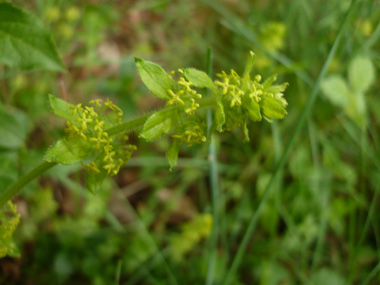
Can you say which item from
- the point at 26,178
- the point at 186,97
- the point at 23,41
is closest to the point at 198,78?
the point at 186,97

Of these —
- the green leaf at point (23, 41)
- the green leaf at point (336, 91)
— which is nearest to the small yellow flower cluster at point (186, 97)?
the green leaf at point (23, 41)

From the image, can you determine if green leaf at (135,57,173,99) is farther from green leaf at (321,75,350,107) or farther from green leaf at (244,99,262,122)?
green leaf at (321,75,350,107)

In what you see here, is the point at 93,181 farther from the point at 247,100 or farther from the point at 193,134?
the point at 247,100

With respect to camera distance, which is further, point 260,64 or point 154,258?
point 260,64

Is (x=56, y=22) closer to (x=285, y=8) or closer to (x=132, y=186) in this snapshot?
(x=132, y=186)

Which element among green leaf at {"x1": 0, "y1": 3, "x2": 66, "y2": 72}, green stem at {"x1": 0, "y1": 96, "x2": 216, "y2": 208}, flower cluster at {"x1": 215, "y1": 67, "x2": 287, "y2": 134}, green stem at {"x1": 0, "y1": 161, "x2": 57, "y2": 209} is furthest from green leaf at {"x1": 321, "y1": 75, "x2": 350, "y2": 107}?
green stem at {"x1": 0, "y1": 161, "x2": 57, "y2": 209}

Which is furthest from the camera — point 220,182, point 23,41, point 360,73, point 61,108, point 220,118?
point 220,182

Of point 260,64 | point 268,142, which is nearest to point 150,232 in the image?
point 268,142
